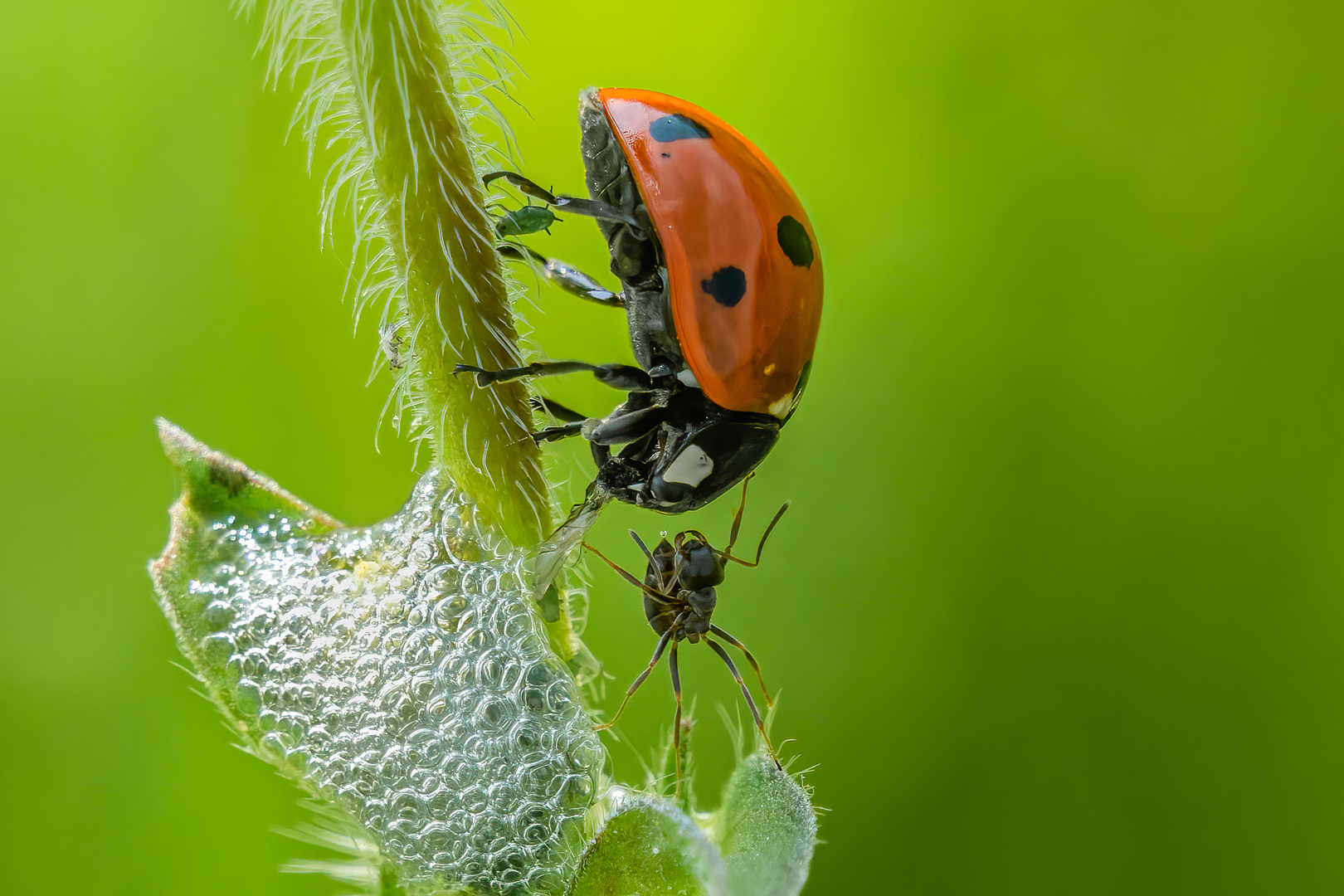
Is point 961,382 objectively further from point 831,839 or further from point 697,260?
point 697,260

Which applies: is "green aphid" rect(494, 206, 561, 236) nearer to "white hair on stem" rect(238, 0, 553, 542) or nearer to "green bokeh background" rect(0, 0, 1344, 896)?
"white hair on stem" rect(238, 0, 553, 542)

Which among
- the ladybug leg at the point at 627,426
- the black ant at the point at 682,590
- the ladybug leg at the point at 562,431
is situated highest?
the ladybug leg at the point at 562,431

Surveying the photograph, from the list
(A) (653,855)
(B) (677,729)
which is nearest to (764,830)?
(A) (653,855)

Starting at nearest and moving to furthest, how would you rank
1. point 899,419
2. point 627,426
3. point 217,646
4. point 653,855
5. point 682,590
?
1. point 653,855
2. point 217,646
3. point 627,426
4. point 682,590
5. point 899,419

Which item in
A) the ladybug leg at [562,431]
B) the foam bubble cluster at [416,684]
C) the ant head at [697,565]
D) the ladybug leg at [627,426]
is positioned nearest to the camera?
the foam bubble cluster at [416,684]

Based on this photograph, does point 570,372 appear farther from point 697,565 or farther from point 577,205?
point 697,565

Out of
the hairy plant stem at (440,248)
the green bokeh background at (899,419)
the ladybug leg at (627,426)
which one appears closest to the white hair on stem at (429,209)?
the hairy plant stem at (440,248)

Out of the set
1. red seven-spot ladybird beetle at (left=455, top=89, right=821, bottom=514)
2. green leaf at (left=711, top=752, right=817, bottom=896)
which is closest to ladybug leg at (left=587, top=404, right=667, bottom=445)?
red seven-spot ladybird beetle at (left=455, top=89, right=821, bottom=514)

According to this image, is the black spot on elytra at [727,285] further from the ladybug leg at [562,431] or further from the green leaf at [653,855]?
the green leaf at [653,855]

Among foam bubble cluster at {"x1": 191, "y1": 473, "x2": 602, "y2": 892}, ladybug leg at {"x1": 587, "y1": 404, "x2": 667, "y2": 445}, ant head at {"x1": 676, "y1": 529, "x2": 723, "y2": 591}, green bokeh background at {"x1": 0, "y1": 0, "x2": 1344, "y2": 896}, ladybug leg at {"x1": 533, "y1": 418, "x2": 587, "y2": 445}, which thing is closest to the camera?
foam bubble cluster at {"x1": 191, "y1": 473, "x2": 602, "y2": 892}
